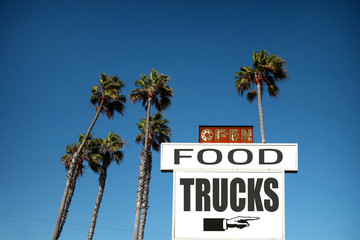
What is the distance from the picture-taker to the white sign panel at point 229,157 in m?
9.69

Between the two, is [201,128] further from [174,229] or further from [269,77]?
[269,77]

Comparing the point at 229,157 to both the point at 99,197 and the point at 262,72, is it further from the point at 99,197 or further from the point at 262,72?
the point at 99,197

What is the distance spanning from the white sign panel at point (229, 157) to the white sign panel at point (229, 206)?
0.70 feet

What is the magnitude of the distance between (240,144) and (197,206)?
190 centimetres

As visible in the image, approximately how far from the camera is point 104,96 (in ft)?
113

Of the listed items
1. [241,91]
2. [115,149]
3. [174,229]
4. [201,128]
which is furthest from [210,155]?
[115,149]

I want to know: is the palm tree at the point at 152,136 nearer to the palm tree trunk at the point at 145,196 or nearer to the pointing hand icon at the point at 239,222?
the palm tree trunk at the point at 145,196

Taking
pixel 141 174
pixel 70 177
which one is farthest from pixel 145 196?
pixel 70 177

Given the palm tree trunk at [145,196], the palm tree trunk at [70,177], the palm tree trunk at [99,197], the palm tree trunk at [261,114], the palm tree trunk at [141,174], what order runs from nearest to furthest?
the palm tree trunk at [261,114]
the palm tree trunk at [70,177]
the palm tree trunk at [141,174]
the palm tree trunk at [145,196]
the palm tree trunk at [99,197]

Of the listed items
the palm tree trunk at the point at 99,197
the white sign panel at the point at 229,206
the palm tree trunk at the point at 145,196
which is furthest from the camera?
the palm tree trunk at the point at 99,197

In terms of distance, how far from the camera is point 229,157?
9.86 meters

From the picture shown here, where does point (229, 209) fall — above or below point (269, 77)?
below

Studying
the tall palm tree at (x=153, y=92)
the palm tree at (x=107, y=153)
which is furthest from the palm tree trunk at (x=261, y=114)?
the palm tree at (x=107, y=153)

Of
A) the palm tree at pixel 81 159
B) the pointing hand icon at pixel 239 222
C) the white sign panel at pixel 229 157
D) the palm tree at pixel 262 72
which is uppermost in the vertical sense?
the palm tree at pixel 262 72
